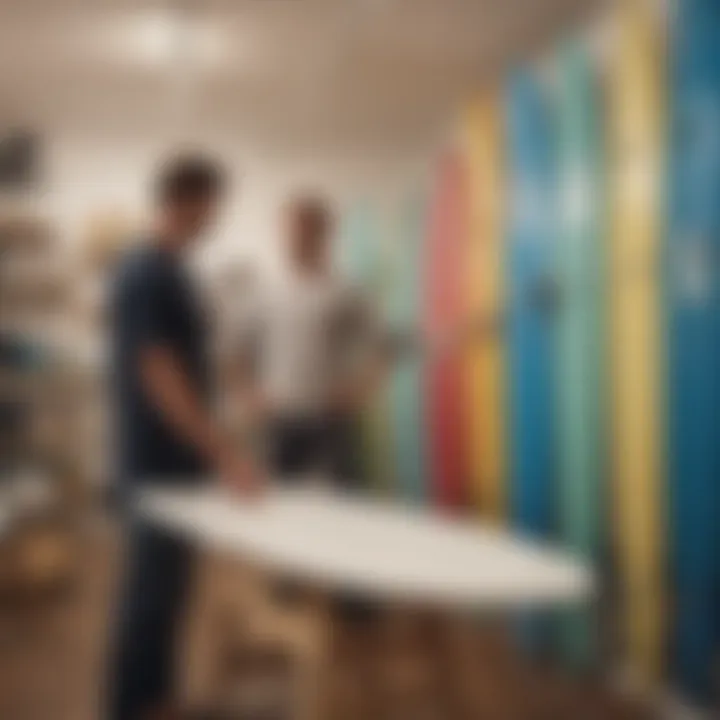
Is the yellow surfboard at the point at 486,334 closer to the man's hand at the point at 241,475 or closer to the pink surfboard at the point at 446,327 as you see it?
the pink surfboard at the point at 446,327

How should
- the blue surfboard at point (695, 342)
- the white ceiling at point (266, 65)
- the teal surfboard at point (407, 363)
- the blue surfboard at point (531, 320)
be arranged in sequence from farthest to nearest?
1. the blue surfboard at point (695, 342)
2. the blue surfboard at point (531, 320)
3. the teal surfboard at point (407, 363)
4. the white ceiling at point (266, 65)

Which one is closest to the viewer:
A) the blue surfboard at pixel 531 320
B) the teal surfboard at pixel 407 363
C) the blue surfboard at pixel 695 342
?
the teal surfboard at pixel 407 363

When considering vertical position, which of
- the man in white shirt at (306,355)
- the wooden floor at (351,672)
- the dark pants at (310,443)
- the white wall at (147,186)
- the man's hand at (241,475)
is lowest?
the wooden floor at (351,672)

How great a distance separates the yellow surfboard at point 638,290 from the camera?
0.80 metres

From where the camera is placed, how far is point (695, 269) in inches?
32.8

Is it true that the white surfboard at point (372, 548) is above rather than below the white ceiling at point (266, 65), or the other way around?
below

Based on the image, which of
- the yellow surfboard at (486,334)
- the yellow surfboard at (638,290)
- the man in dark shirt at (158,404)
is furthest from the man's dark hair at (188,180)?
the yellow surfboard at (638,290)

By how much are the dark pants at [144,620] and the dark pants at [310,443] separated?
0.07m

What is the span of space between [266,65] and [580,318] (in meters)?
0.40

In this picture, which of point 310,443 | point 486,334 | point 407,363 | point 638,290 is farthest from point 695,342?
point 310,443

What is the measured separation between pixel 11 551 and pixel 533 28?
0.41m

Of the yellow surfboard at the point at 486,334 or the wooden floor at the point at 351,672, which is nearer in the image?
the wooden floor at the point at 351,672

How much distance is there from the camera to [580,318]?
810mm

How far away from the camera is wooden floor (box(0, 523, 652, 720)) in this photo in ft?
1.59
